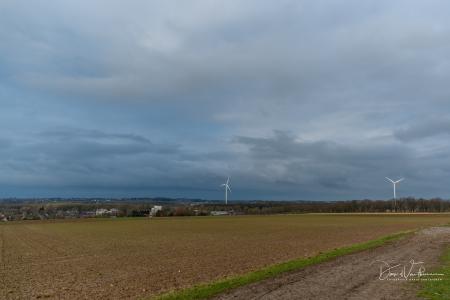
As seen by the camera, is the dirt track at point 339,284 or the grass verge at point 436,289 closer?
the grass verge at point 436,289

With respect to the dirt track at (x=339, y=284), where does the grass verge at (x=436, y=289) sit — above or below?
above

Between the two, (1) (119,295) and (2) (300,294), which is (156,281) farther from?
(2) (300,294)

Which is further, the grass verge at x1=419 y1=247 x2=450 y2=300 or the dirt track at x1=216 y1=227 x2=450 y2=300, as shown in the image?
the dirt track at x1=216 y1=227 x2=450 y2=300

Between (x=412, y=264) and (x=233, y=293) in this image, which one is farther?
(x=412, y=264)

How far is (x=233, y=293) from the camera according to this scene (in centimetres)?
1669

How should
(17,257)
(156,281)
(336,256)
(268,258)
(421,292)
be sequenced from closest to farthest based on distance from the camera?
(421,292) → (156,281) → (336,256) → (268,258) → (17,257)

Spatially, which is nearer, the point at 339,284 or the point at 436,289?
the point at 436,289

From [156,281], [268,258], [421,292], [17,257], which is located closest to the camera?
[421,292]

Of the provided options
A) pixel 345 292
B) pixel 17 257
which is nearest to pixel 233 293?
pixel 345 292

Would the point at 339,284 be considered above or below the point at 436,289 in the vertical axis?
below

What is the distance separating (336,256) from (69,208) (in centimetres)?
18173

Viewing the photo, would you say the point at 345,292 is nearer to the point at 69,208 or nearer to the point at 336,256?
the point at 336,256

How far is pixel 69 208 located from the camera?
19600 cm

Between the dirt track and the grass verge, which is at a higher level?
the grass verge
